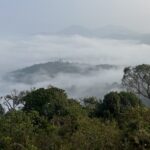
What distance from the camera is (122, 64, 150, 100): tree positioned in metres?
59.9

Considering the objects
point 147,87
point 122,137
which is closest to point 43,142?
point 122,137

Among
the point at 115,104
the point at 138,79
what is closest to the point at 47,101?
the point at 115,104

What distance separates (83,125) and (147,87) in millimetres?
37728

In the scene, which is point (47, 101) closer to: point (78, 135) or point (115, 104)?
point (115, 104)

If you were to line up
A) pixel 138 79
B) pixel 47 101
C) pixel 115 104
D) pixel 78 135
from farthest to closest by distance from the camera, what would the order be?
1. pixel 138 79
2. pixel 115 104
3. pixel 47 101
4. pixel 78 135

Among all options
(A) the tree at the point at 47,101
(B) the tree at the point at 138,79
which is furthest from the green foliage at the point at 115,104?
(B) the tree at the point at 138,79

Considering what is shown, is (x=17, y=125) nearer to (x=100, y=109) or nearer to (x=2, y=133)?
(x=2, y=133)

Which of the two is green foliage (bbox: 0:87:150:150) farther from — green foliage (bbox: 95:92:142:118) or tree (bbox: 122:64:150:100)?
tree (bbox: 122:64:150:100)

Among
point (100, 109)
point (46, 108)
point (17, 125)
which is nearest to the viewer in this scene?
point (17, 125)

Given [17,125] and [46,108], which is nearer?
[17,125]

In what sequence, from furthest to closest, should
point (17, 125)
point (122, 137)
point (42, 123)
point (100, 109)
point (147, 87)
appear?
point (147, 87)
point (100, 109)
point (42, 123)
point (17, 125)
point (122, 137)

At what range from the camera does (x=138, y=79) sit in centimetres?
6088

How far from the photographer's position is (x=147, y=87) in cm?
5959

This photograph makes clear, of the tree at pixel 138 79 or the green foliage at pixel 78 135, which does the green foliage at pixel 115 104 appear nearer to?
the tree at pixel 138 79
